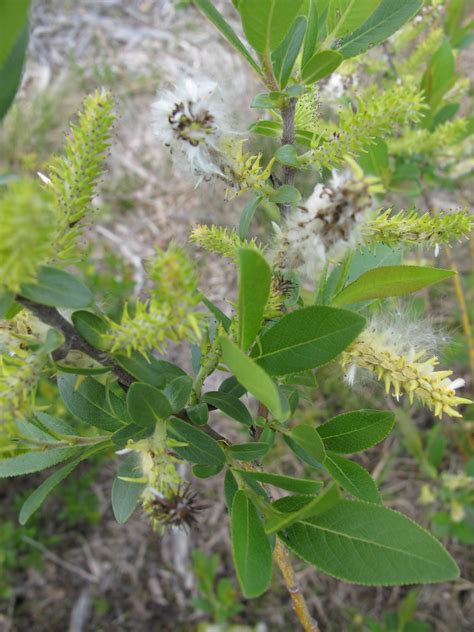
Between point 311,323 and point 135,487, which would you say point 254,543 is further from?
point 311,323

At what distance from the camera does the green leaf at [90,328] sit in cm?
74

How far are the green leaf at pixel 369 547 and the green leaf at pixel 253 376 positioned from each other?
25 cm

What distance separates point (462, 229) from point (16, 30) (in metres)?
0.64

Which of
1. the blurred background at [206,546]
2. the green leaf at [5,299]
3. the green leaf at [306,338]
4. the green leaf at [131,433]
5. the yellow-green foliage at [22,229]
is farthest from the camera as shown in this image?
the blurred background at [206,546]

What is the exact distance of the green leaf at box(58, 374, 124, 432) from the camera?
3.08 feet

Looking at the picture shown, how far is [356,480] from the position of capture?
99cm

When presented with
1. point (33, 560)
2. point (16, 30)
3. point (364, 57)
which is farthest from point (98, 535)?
point (16, 30)

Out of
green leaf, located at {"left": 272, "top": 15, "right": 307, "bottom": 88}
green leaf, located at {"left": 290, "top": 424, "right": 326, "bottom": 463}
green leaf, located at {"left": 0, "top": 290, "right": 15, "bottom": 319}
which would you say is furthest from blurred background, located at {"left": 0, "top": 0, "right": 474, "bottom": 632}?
green leaf, located at {"left": 0, "top": 290, "right": 15, "bottom": 319}

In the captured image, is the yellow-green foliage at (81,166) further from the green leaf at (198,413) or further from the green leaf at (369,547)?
the green leaf at (369,547)

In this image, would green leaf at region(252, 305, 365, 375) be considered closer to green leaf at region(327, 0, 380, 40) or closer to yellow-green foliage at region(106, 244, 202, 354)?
yellow-green foliage at region(106, 244, 202, 354)

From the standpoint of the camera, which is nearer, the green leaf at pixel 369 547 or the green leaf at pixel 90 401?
the green leaf at pixel 369 547

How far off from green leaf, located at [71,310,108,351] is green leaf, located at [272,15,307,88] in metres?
0.45

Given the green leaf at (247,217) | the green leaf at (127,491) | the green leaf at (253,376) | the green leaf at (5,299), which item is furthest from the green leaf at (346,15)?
the green leaf at (127,491)

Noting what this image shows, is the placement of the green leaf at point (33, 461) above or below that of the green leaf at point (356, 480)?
above
